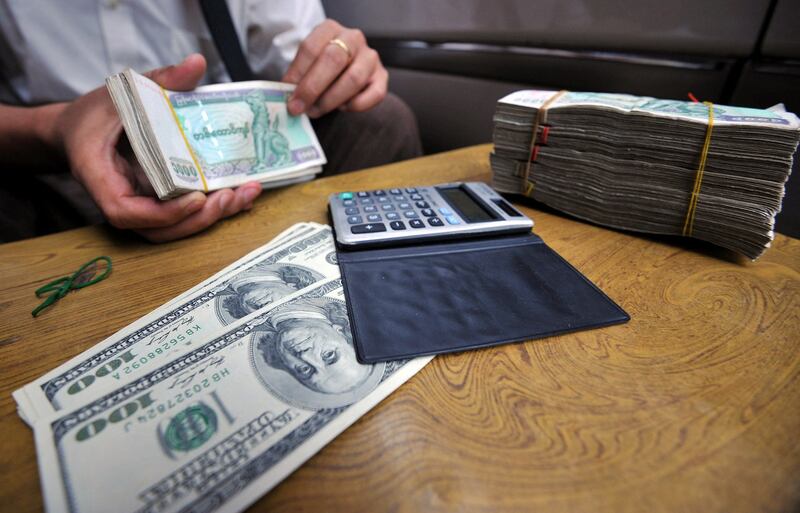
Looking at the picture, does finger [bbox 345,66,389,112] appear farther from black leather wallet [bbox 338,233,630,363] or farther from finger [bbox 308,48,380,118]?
black leather wallet [bbox 338,233,630,363]

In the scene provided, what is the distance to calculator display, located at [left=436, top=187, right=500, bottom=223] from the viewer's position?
40 centimetres

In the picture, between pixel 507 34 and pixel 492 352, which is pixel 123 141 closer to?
pixel 492 352

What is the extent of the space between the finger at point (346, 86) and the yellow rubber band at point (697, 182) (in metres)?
→ 0.45

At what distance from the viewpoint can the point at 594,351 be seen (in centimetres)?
26

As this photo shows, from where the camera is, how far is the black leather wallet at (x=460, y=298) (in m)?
0.26

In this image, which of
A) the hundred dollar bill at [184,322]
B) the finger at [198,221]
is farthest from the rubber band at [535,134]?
the finger at [198,221]

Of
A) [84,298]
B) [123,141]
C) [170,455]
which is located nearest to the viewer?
[170,455]

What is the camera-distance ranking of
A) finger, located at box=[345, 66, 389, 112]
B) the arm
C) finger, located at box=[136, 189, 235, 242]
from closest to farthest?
finger, located at box=[136, 189, 235, 242]
the arm
finger, located at box=[345, 66, 389, 112]

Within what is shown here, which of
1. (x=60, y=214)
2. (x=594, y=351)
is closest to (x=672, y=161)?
(x=594, y=351)

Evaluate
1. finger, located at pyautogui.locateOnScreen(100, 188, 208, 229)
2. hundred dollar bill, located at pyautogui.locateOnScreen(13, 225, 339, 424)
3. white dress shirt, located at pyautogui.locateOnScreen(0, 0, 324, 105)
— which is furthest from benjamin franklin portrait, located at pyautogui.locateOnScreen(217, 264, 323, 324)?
white dress shirt, located at pyautogui.locateOnScreen(0, 0, 324, 105)

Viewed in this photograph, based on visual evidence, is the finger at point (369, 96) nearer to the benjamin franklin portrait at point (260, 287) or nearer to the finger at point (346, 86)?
the finger at point (346, 86)

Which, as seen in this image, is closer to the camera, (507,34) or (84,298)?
(84,298)

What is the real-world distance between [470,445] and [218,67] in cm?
99

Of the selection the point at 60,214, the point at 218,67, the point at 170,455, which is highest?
the point at 218,67
